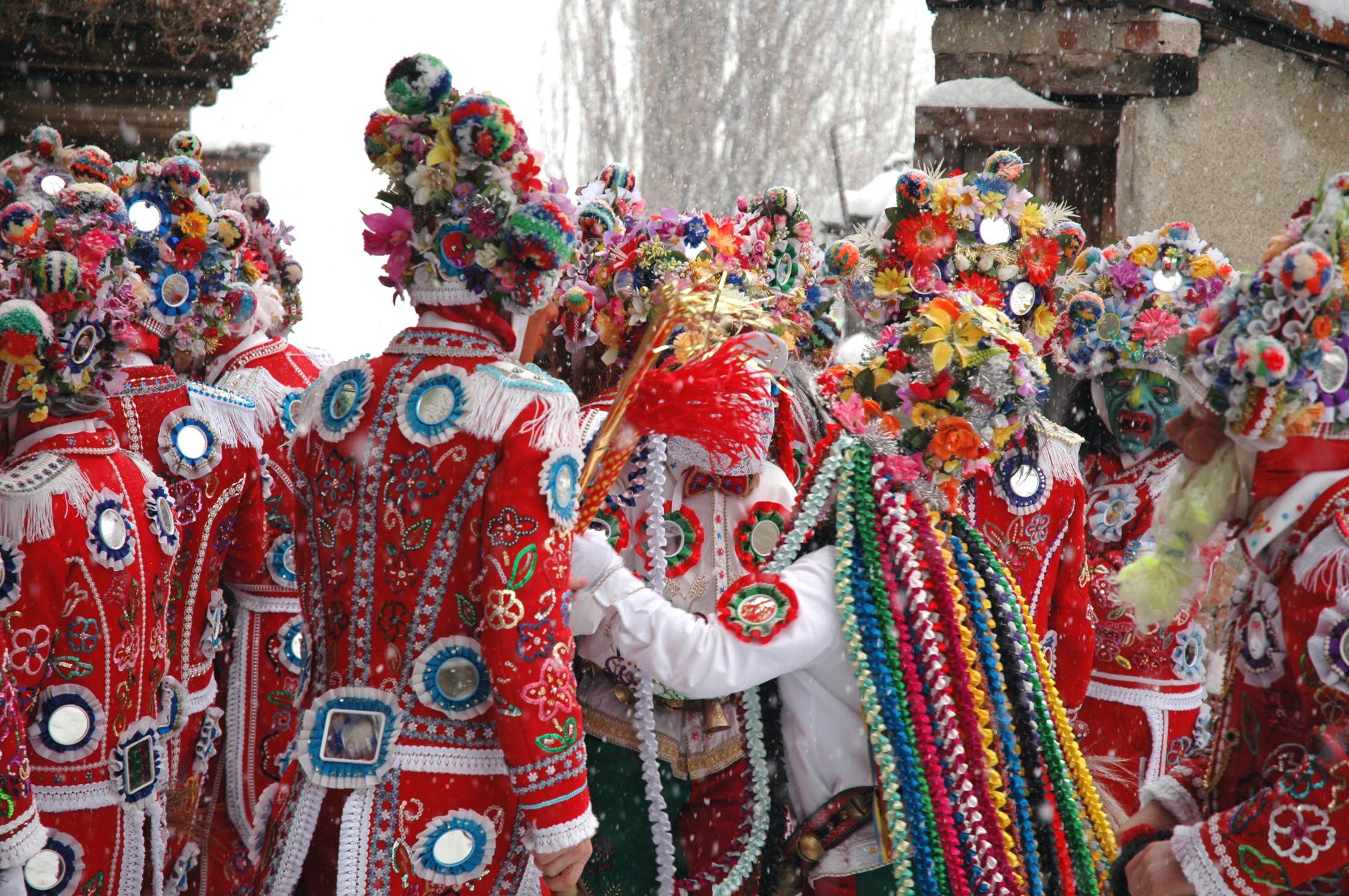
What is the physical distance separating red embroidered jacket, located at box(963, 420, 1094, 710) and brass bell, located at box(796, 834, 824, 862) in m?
1.40

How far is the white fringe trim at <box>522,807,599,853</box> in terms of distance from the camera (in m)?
2.20

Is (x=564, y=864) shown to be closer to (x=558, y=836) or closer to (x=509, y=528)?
(x=558, y=836)

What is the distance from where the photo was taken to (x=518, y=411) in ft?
7.39

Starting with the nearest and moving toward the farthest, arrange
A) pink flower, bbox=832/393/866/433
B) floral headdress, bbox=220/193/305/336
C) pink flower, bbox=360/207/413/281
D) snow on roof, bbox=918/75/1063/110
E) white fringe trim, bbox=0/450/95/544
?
pink flower, bbox=360/207/413/281 < pink flower, bbox=832/393/866/433 < white fringe trim, bbox=0/450/95/544 < floral headdress, bbox=220/193/305/336 < snow on roof, bbox=918/75/1063/110

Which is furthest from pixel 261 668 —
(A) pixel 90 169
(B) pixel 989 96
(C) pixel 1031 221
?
(B) pixel 989 96

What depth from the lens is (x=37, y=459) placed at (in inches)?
110

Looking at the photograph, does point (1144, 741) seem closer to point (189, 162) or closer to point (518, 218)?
point (518, 218)

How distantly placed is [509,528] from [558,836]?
56cm

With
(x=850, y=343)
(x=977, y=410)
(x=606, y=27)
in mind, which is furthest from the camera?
(x=606, y=27)

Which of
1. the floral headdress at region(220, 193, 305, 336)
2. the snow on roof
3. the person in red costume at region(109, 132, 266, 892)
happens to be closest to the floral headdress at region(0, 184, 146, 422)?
the person in red costume at region(109, 132, 266, 892)

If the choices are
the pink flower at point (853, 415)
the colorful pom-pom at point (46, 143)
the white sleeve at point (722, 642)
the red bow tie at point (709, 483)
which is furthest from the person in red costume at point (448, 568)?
the colorful pom-pom at point (46, 143)

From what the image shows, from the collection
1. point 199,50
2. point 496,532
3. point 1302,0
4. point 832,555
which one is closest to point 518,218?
point 496,532

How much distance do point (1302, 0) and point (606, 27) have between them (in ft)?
42.4

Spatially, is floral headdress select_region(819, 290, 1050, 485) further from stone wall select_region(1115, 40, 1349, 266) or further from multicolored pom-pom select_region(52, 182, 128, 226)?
stone wall select_region(1115, 40, 1349, 266)
